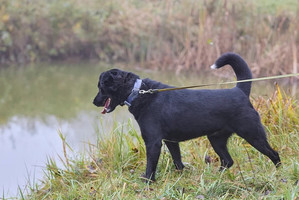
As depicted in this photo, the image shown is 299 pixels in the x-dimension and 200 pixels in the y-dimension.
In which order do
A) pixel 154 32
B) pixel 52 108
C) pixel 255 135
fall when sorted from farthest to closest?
pixel 154 32 → pixel 52 108 → pixel 255 135

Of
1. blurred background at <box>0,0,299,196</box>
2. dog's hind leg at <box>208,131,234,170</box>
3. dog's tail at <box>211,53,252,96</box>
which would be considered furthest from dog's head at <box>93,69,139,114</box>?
blurred background at <box>0,0,299,196</box>

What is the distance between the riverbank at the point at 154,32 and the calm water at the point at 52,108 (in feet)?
1.93

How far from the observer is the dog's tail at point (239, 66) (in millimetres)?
3867

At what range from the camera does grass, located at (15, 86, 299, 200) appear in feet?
11.6

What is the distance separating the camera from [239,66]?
390 centimetres

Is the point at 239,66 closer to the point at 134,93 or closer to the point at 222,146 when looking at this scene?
the point at 222,146

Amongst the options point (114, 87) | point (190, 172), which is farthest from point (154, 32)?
point (114, 87)

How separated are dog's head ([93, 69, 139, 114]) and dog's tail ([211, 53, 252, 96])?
758 millimetres

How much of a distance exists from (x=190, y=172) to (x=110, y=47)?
25.5ft

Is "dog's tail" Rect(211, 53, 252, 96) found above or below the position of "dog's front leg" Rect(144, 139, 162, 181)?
above

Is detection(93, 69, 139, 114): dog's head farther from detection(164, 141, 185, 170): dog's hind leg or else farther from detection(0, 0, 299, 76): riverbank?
detection(0, 0, 299, 76): riverbank

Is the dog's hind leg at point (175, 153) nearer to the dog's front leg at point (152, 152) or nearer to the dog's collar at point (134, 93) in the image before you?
the dog's front leg at point (152, 152)

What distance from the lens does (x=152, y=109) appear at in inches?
149

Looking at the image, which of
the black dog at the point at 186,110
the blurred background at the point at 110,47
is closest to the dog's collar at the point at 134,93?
the black dog at the point at 186,110
